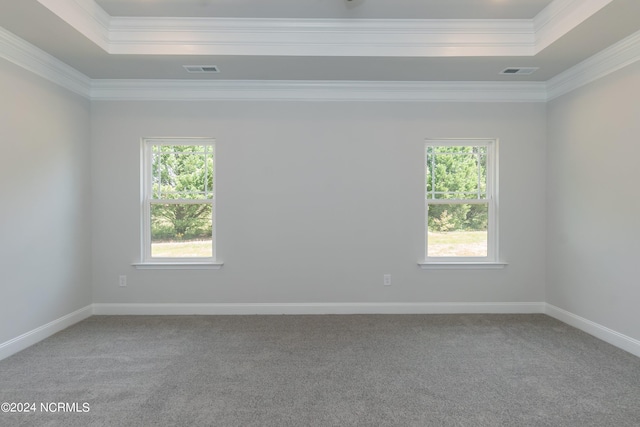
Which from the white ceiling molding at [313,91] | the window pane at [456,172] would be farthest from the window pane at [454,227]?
the white ceiling molding at [313,91]

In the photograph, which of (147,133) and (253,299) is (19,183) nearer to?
(147,133)

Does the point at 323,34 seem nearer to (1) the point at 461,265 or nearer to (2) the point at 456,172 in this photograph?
(2) the point at 456,172

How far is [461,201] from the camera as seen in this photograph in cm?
438

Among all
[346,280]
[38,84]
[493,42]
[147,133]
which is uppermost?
[493,42]

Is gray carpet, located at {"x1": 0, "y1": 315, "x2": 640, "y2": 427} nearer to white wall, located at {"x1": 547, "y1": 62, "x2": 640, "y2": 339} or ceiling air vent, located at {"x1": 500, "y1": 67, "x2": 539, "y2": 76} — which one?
white wall, located at {"x1": 547, "y1": 62, "x2": 640, "y2": 339}

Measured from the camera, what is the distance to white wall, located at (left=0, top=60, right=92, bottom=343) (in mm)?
3105

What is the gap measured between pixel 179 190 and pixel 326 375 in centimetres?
276

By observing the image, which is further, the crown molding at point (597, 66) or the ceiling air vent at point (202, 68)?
the ceiling air vent at point (202, 68)

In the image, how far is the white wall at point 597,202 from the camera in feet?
10.4

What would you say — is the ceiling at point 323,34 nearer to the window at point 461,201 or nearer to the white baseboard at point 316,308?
the window at point 461,201

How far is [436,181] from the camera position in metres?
4.40

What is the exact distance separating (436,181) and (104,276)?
3.96 metres

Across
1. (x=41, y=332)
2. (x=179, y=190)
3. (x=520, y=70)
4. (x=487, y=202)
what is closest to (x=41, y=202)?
(x=41, y=332)

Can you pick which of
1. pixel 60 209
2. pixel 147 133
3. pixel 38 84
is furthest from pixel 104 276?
pixel 38 84
